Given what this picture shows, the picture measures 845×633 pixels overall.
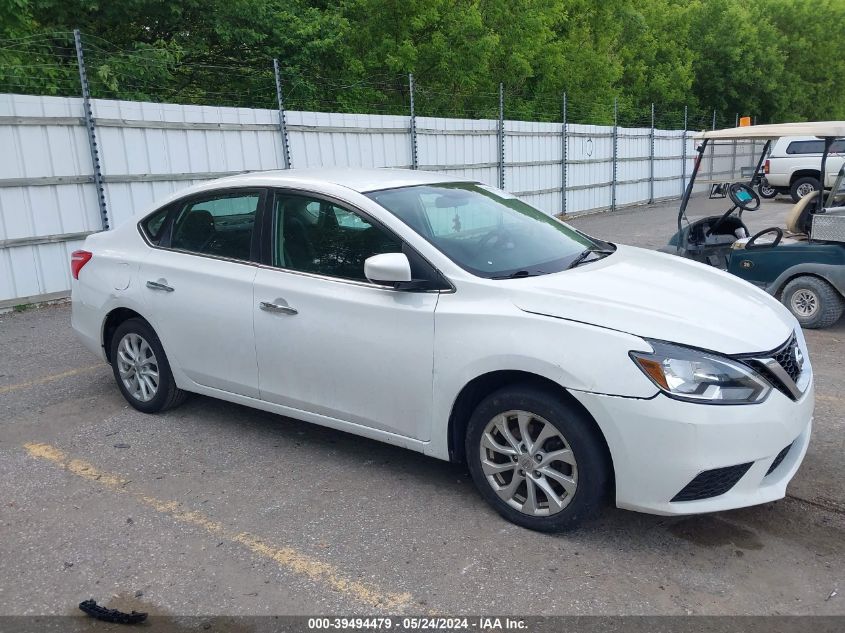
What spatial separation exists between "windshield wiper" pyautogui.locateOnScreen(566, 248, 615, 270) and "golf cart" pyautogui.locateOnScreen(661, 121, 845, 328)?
3.44m

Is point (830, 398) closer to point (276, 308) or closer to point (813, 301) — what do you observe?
point (813, 301)

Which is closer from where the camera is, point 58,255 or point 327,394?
point 327,394

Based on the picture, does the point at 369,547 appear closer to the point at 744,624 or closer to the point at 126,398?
the point at 744,624

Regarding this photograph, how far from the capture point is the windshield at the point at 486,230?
389cm

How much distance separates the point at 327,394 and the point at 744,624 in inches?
87.3

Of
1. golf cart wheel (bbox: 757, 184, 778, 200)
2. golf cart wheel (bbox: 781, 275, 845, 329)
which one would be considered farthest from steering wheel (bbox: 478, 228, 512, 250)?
golf cart wheel (bbox: 757, 184, 778, 200)

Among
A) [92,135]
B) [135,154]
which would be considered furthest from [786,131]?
[92,135]

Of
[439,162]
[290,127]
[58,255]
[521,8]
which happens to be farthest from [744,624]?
[521,8]

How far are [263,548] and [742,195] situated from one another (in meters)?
6.33

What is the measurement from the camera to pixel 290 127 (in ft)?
37.5

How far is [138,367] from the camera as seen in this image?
16.6 feet

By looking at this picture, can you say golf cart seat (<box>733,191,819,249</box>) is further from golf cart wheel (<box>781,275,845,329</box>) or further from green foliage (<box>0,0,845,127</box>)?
green foliage (<box>0,0,845,127</box>)

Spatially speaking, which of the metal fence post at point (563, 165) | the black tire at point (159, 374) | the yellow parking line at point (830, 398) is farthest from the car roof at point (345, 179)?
the metal fence post at point (563, 165)

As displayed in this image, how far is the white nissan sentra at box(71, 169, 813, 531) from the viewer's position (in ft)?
10.3
